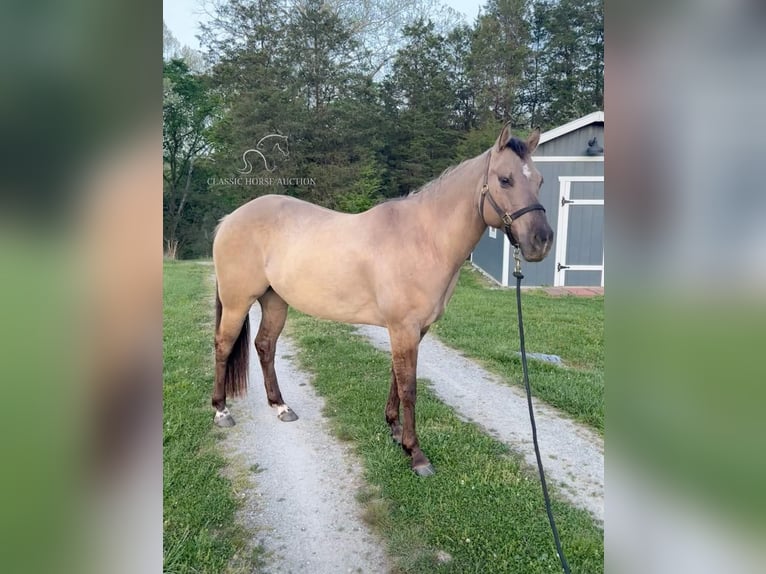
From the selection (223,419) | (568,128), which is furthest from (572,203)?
(223,419)

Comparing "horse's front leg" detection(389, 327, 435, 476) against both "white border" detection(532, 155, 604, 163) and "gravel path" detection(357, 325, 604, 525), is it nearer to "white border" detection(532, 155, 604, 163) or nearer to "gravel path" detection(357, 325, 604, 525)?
"gravel path" detection(357, 325, 604, 525)

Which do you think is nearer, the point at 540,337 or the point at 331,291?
the point at 331,291

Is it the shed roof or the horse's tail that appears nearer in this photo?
the shed roof

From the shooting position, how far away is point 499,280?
3605 mm

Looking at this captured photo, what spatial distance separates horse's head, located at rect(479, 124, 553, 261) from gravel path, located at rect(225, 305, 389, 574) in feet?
5.09

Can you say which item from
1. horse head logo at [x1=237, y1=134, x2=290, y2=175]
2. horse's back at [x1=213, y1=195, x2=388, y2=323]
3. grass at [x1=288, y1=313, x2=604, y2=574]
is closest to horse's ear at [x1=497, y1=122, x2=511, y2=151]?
horse's back at [x1=213, y1=195, x2=388, y2=323]

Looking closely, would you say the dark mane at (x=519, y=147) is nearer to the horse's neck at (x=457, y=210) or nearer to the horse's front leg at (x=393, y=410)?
the horse's neck at (x=457, y=210)

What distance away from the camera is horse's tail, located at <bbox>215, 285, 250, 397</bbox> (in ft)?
9.80

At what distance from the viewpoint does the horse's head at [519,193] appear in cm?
196

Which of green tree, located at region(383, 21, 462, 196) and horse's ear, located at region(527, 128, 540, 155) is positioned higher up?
green tree, located at region(383, 21, 462, 196)

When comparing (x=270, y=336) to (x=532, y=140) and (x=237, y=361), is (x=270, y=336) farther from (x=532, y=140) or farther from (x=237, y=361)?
(x=532, y=140)

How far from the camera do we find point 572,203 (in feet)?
9.56

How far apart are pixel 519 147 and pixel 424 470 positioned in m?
1.80

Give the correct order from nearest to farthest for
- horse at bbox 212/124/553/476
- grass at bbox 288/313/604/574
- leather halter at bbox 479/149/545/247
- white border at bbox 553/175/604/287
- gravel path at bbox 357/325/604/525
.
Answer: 1. grass at bbox 288/313/604/574
2. leather halter at bbox 479/149/545/247
3. horse at bbox 212/124/553/476
4. gravel path at bbox 357/325/604/525
5. white border at bbox 553/175/604/287
